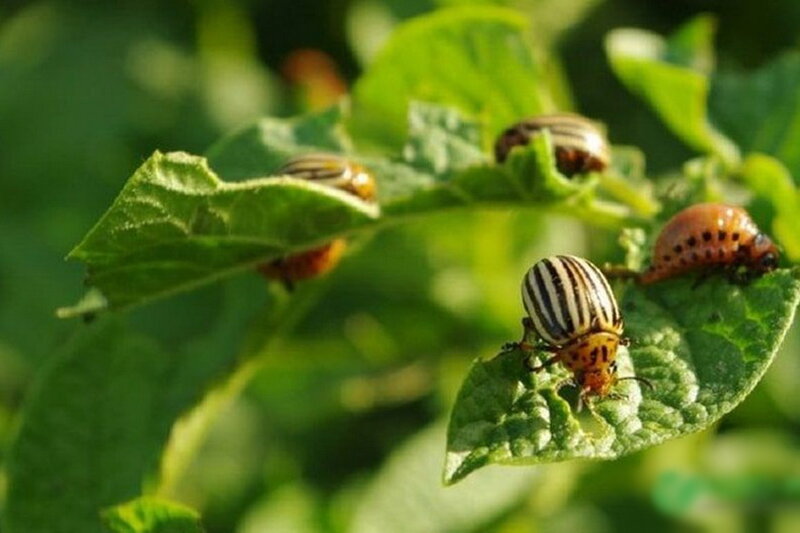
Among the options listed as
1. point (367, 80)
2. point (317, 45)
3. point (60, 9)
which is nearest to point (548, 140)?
point (367, 80)

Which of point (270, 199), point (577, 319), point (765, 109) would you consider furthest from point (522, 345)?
point (765, 109)

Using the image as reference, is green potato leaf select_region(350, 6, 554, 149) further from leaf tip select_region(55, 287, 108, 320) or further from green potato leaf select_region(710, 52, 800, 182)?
leaf tip select_region(55, 287, 108, 320)

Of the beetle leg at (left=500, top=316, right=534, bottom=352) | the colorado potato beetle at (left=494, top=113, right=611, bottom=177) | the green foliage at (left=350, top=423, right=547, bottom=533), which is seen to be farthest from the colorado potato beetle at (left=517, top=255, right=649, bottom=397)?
the green foliage at (left=350, top=423, right=547, bottom=533)

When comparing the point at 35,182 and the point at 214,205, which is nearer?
the point at 214,205

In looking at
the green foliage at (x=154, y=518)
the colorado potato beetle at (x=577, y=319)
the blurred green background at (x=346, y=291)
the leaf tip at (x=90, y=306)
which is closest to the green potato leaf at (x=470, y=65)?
the blurred green background at (x=346, y=291)

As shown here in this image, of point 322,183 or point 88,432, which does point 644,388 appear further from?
point 88,432

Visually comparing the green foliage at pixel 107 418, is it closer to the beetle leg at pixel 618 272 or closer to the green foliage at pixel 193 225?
the green foliage at pixel 193 225

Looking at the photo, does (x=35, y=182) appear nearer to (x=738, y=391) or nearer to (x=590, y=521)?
(x=590, y=521)
